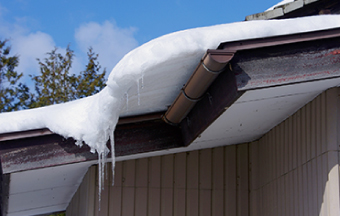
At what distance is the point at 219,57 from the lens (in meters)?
2.27

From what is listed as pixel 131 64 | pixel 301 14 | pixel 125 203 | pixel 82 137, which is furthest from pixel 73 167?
pixel 301 14

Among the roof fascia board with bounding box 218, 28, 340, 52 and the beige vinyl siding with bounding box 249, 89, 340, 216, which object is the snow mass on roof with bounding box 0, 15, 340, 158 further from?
the beige vinyl siding with bounding box 249, 89, 340, 216

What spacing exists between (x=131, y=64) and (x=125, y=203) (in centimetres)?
193

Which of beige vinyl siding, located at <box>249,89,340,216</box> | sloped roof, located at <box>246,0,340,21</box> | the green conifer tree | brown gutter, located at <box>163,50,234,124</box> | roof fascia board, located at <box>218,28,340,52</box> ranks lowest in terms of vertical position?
beige vinyl siding, located at <box>249,89,340,216</box>

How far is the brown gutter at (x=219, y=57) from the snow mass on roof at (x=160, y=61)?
38 millimetres

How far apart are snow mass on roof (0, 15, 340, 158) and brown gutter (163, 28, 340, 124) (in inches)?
1.5

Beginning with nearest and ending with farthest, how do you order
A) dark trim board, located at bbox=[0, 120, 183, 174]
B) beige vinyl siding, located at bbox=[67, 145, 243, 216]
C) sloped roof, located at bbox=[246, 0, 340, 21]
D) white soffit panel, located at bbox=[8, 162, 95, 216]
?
1. dark trim board, located at bbox=[0, 120, 183, 174]
2. white soffit panel, located at bbox=[8, 162, 95, 216]
3. beige vinyl siding, located at bbox=[67, 145, 243, 216]
4. sloped roof, located at bbox=[246, 0, 340, 21]

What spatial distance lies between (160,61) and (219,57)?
0.28 m

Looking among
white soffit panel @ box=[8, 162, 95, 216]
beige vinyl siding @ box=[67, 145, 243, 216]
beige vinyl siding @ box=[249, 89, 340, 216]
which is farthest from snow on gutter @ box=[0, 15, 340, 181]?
beige vinyl siding @ box=[67, 145, 243, 216]

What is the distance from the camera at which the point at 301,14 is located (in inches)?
208

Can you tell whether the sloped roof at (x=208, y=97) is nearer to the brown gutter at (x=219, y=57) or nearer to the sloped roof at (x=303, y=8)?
the brown gutter at (x=219, y=57)

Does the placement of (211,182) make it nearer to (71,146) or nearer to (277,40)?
(71,146)

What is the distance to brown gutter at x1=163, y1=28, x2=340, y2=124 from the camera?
228 cm

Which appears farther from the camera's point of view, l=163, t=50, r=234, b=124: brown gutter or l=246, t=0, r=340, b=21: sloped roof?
l=246, t=0, r=340, b=21: sloped roof
